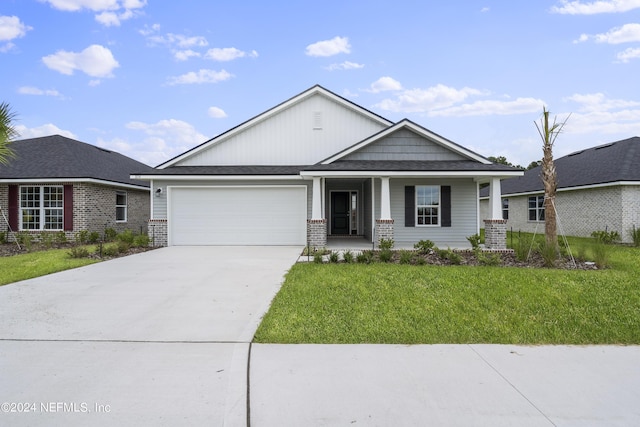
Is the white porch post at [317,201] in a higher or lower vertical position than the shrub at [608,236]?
higher

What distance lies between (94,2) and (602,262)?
54.8 feet

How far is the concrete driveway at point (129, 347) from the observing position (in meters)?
3.03

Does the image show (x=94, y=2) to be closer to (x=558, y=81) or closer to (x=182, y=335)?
(x=182, y=335)

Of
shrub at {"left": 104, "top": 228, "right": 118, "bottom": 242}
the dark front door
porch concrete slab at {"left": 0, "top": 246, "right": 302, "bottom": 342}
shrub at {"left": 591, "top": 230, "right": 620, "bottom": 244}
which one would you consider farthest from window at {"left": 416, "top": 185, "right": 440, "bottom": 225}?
shrub at {"left": 104, "top": 228, "right": 118, "bottom": 242}

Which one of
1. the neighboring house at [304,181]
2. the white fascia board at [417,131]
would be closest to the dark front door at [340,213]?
the neighboring house at [304,181]

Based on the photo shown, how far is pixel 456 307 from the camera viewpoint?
19.0ft

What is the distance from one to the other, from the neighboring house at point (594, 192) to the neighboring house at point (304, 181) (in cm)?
357

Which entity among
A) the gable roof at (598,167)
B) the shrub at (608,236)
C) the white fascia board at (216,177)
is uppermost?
the gable roof at (598,167)

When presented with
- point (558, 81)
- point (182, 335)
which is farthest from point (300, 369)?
point (558, 81)

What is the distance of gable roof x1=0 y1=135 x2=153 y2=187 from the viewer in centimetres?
1611

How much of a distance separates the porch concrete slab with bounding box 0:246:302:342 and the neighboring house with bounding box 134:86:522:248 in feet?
15.0

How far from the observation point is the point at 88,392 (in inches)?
129

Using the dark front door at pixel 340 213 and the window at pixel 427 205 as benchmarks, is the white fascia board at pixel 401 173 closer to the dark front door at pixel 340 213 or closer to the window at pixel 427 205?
the window at pixel 427 205

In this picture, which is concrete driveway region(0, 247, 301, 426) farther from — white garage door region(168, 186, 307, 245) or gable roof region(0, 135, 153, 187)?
gable roof region(0, 135, 153, 187)
